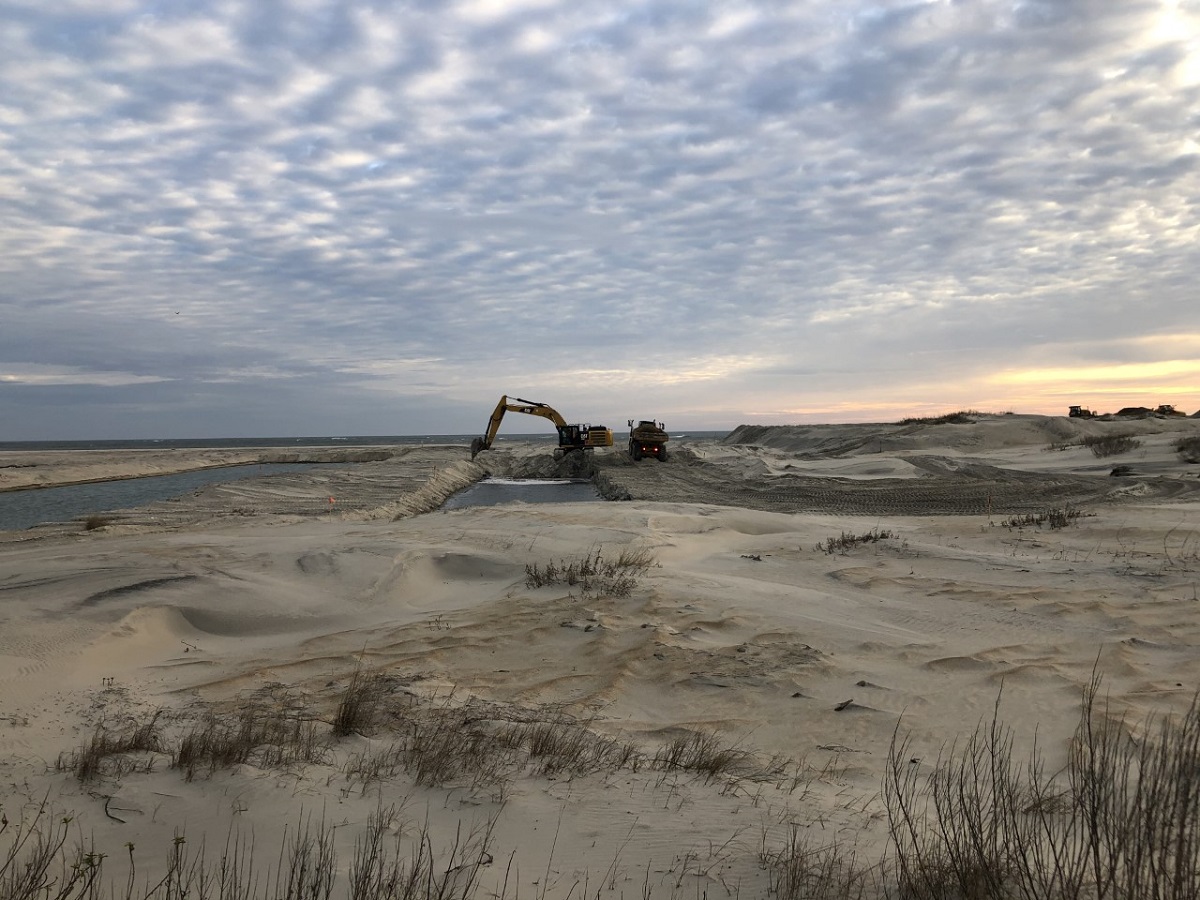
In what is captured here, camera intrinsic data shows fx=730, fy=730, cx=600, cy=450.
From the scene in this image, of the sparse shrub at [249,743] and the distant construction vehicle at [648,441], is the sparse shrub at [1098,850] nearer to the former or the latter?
the sparse shrub at [249,743]

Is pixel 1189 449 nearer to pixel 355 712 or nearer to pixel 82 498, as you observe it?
pixel 355 712

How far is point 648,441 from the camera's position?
38.1 m

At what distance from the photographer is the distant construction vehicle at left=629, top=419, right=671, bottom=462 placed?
38.2 m

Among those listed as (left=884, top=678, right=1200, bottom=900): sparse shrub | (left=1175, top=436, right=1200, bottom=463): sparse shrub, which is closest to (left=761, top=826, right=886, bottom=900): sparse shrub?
(left=884, top=678, right=1200, bottom=900): sparse shrub

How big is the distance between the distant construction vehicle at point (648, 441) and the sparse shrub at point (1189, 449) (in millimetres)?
21563

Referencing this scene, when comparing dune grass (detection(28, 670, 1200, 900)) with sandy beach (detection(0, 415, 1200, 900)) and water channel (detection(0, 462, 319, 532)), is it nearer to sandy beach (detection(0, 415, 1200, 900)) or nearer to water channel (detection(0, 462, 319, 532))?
sandy beach (detection(0, 415, 1200, 900))

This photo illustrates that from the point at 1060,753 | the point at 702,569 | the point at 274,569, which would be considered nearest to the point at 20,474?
the point at 274,569

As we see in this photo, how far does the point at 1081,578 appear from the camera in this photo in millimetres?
8891

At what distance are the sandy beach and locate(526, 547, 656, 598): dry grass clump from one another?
0.07 metres

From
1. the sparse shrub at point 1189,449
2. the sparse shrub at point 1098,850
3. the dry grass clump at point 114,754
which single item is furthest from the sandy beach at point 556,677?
the sparse shrub at point 1189,449

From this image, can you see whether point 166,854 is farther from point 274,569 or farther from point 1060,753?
point 274,569

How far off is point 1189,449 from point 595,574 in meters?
21.9

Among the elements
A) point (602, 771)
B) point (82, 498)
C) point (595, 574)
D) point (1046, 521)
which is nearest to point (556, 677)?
point (602, 771)

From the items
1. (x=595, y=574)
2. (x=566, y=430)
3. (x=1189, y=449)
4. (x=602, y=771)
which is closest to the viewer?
(x=602, y=771)
